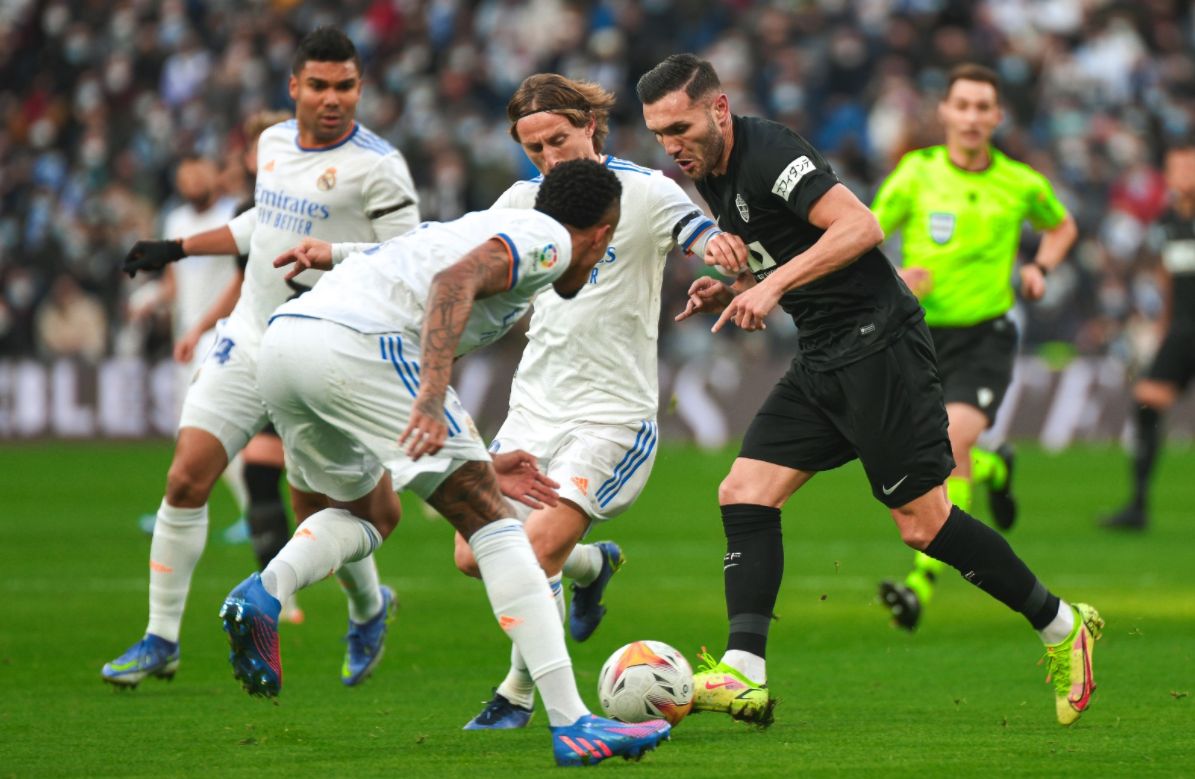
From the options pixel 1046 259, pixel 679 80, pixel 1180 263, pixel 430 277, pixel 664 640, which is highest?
pixel 679 80

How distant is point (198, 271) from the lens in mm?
13203

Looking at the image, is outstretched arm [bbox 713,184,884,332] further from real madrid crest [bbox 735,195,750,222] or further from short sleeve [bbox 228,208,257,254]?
short sleeve [bbox 228,208,257,254]

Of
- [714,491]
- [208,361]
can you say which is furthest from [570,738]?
[714,491]

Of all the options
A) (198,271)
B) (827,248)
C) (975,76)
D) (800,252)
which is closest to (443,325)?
(827,248)

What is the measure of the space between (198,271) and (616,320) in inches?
262

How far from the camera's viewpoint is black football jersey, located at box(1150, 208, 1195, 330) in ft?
48.5

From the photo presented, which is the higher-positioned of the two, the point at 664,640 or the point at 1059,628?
the point at 1059,628

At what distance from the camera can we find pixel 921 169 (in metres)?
10.6

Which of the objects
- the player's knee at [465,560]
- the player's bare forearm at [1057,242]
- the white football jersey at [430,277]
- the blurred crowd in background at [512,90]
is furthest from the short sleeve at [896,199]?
the blurred crowd in background at [512,90]

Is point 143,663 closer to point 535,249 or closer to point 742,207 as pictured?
point 535,249

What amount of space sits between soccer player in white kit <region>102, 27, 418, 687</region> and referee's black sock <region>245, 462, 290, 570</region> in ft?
5.68

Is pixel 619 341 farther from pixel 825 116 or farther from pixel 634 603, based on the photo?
pixel 825 116

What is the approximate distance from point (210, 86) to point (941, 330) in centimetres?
1855

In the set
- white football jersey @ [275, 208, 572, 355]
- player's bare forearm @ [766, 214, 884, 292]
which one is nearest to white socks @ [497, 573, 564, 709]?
white football jersey @ [275, 208, 572, 355]
